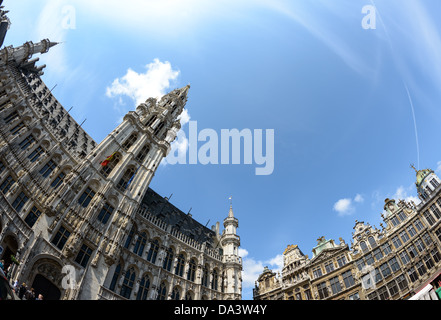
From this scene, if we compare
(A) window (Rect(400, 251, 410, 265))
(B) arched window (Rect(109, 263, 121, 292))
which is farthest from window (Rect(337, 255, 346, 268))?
(B) arched window (Rect(109, 263, 121, 292))

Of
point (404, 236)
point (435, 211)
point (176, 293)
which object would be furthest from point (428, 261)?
point (176, 293)

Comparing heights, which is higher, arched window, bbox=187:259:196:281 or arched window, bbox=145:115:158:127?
arched window, bbox=145:115:158:127

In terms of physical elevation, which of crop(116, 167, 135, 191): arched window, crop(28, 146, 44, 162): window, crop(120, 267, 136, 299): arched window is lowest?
crop(120, 267, 136, 299): arched window

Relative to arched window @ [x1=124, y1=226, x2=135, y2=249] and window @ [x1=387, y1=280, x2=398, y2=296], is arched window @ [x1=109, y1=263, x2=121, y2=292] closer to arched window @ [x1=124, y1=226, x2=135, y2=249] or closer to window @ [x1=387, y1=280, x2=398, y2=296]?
arched window @ [x1=124, y1=226, x2=135, y2=249]

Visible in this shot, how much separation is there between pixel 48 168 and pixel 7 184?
4736 mm

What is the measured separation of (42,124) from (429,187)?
45.3 meters

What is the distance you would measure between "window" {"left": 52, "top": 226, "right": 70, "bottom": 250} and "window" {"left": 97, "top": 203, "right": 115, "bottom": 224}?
3.92 meters

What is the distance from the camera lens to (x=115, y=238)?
27.9 m

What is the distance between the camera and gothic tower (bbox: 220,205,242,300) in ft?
121

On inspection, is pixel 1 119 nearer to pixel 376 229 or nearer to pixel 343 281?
pixel 343 281

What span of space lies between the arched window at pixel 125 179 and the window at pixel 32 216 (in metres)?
9.61

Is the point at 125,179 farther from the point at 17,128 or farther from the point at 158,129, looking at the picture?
the point at 17,128
